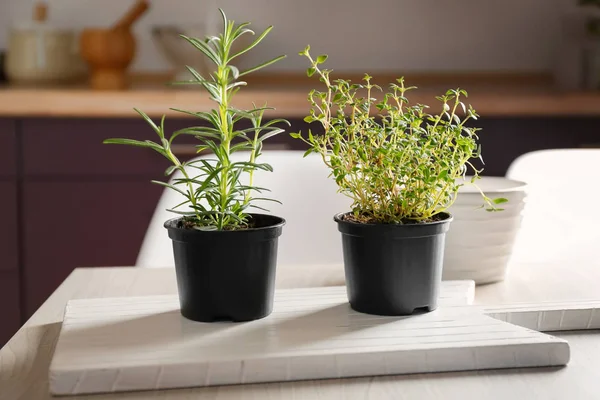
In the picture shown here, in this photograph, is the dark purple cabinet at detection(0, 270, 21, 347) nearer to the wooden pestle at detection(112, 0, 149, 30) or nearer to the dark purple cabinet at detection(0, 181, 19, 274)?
the dark purple cabinet at detection(0, 181, 19, 274)

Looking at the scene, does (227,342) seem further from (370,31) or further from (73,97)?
(370,31)

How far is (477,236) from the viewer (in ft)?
3.25

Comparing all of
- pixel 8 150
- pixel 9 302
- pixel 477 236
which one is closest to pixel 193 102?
pixel 8 150

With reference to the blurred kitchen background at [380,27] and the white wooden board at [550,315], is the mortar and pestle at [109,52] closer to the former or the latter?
the blurred kitchen background at [380,27]

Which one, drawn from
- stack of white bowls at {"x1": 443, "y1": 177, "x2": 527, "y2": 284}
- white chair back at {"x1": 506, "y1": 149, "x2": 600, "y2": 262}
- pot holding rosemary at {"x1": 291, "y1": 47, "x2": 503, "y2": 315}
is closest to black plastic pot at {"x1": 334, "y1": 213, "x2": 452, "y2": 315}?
pot holding rosemary at {"x1": 291, "y1": 47, "x2": 503, "y2": 315}

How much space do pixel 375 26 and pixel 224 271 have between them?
2.54 metres

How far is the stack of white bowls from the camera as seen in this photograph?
3.22 feet

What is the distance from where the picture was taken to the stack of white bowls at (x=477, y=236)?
98 cm

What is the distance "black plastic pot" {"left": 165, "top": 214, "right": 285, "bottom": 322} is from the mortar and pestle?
2098mm

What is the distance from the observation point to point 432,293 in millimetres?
767

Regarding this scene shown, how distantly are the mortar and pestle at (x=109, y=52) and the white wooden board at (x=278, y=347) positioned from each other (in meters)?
2.08

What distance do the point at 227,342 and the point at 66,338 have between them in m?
0.13

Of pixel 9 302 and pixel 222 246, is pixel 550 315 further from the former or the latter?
pixel 9 302

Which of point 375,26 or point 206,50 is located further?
point 375,26
